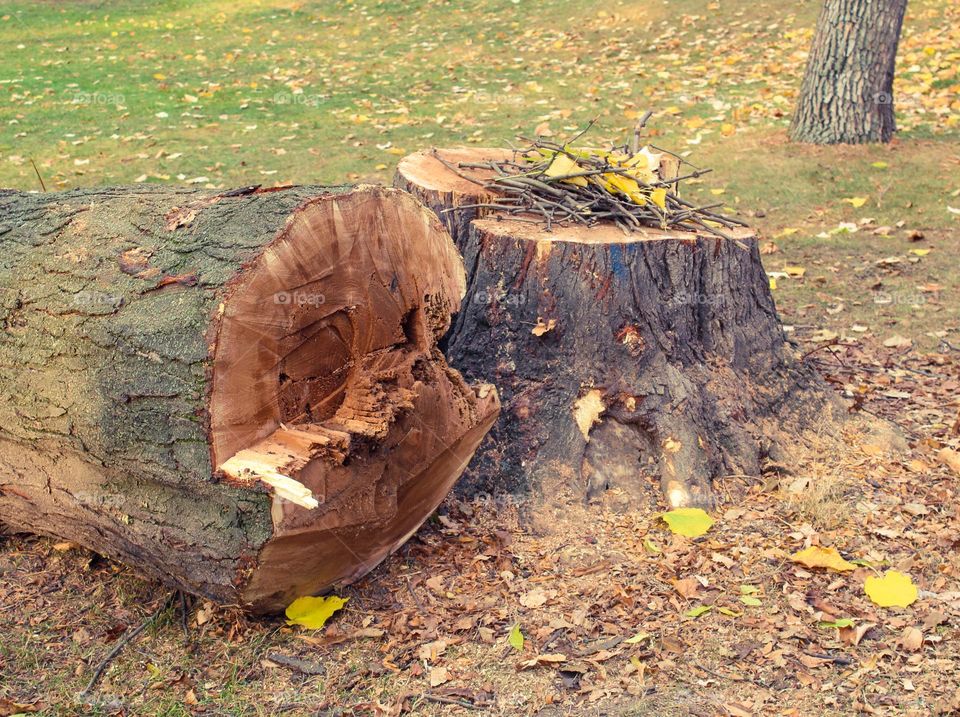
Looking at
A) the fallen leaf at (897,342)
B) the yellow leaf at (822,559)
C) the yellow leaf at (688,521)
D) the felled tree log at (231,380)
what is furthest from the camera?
the fallen leaf at (897,342)

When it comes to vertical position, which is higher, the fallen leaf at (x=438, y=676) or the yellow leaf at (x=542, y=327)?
the yellow leaf at (x=542, y=327)

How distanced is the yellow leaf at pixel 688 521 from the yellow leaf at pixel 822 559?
1.01 ft

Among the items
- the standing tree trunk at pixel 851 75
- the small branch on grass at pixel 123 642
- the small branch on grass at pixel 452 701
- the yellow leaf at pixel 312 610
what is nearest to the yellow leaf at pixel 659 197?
the yellow leaf at pixel 312 610

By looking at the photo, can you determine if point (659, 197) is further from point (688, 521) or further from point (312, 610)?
point (312, 610)

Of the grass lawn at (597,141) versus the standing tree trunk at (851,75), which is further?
the standing tree trunk at (851,75)

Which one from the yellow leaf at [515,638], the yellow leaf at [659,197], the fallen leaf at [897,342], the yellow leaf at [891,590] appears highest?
the yellow leaf at [659,197]

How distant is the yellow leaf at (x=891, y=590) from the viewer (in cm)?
276

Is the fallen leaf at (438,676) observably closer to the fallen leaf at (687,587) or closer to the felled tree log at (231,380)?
the felled tree log at (231,380)

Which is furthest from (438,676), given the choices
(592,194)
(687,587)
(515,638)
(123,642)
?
(592,194)

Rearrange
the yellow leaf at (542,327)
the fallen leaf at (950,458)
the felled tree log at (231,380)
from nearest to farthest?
1. the felled tree log at (231,380)
2. the yellow leaf at (542,327)
3. the fallen leaf at (950,458)

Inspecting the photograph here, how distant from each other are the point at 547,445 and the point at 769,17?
8.45 m

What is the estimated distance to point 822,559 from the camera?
2.94 meters

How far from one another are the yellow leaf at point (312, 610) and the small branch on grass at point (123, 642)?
16.1 inches

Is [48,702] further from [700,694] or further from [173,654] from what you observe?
[700,694]
